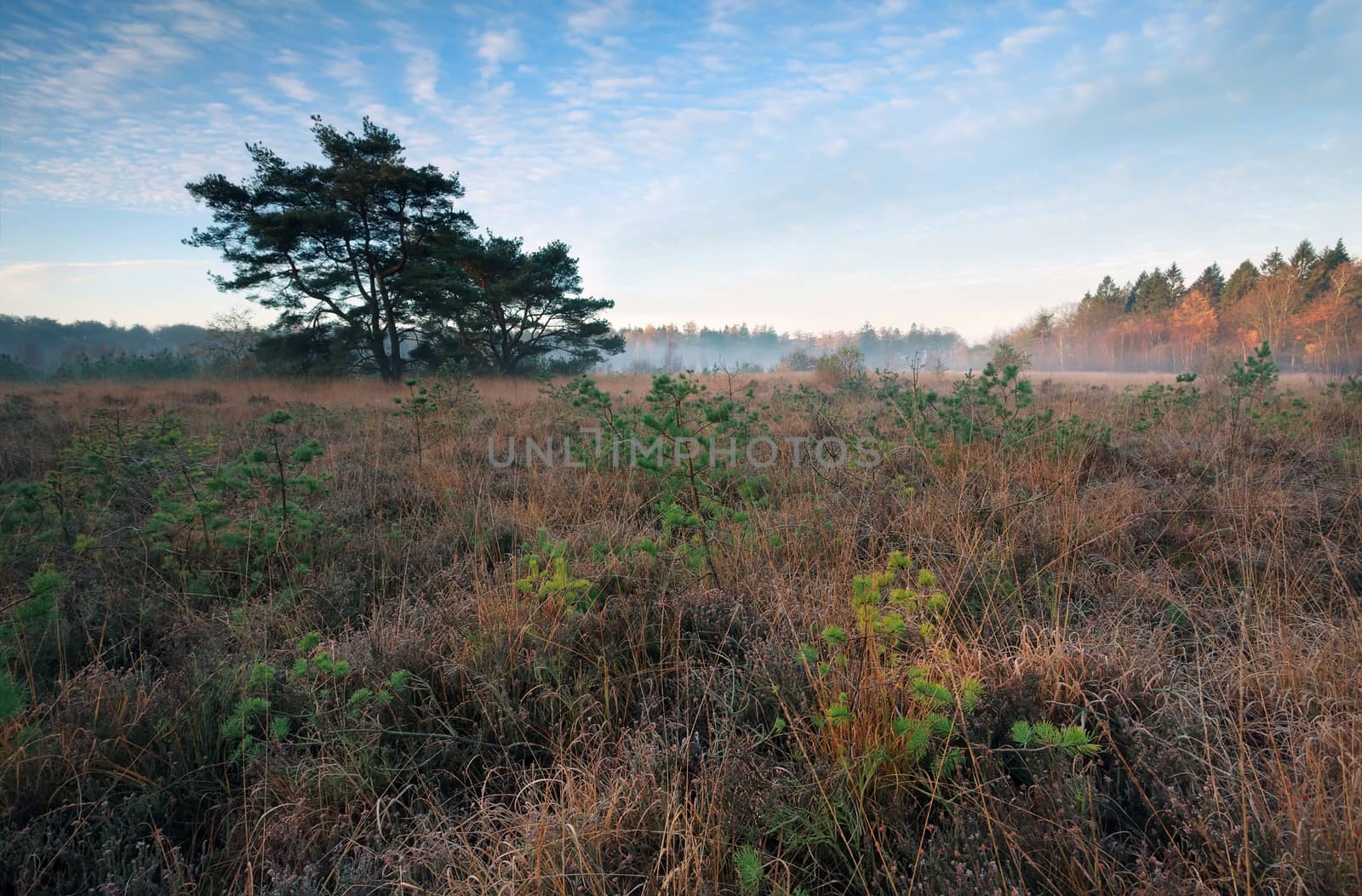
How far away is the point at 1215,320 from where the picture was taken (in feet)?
131

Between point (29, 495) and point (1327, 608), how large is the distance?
233 inches

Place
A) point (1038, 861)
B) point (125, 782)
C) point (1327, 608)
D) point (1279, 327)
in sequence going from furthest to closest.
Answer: point (1279, 327)
point (1327, 608)
point (125, 782)
point (1038, 861)

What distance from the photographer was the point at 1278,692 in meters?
1.60

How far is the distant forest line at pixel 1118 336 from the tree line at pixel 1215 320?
0.09m

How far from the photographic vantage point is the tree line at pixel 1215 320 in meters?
28.6

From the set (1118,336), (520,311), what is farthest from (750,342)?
(520,311)

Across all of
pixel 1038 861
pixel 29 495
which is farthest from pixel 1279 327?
pixel 29 495

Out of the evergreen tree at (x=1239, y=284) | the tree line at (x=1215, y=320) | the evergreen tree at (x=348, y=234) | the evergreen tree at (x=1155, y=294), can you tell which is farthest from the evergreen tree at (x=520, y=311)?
the evergreen tree at (x=1155, y=294)

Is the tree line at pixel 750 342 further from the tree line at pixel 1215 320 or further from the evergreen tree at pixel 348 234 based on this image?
the evergreen tree at pixel 348 234

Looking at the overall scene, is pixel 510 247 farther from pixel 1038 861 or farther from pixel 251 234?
pixel 1038 861

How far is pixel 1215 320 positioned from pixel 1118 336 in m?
10.7

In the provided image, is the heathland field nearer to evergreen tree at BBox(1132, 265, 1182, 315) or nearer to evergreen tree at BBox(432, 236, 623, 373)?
evergreen tree at BBox(432, 236, 623, 373)

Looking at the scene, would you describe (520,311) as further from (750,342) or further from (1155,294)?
(750,342)

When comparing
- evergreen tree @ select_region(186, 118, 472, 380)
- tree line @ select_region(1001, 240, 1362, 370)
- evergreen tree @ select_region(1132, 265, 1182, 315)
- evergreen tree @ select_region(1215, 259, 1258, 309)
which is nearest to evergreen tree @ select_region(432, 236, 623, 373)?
evergreen tree @ select_region(186, 118, 472, 380)
